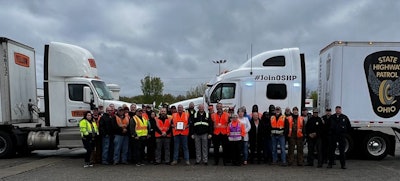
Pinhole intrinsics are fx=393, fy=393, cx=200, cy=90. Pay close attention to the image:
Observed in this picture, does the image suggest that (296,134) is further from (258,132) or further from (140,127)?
(140,127)

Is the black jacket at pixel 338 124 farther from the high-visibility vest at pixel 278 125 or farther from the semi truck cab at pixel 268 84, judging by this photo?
the semi truck cab at pixel 268 84

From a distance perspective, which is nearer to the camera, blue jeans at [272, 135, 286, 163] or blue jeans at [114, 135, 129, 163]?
blue jeans at [272, 135, 286, 163]

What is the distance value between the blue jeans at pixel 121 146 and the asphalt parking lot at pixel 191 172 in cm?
44

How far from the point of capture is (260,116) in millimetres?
11727

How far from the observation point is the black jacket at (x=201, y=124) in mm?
11188

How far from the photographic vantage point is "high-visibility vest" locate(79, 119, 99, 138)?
11.1 metres

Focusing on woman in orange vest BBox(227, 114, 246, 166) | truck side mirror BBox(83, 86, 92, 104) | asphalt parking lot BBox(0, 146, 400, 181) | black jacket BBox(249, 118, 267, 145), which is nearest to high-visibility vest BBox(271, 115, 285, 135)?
black jacket BBox(249, 118, 267, 145)

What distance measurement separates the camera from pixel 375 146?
12242 millimetres

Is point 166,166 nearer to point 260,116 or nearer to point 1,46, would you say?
point 260,116

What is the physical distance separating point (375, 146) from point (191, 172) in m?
6.13

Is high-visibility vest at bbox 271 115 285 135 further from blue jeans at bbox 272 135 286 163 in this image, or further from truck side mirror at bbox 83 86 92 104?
truck side mirror at bbox 83 86 92 104

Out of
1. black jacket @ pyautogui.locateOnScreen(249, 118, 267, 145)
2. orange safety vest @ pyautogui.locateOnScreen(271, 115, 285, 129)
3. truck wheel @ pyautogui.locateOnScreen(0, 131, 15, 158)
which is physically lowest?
truck wheel @ pyautogui.locateOnScreen(0, 131, 15, 158)

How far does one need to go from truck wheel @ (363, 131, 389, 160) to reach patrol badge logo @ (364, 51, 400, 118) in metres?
0.71

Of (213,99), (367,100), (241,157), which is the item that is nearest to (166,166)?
(241,157)
